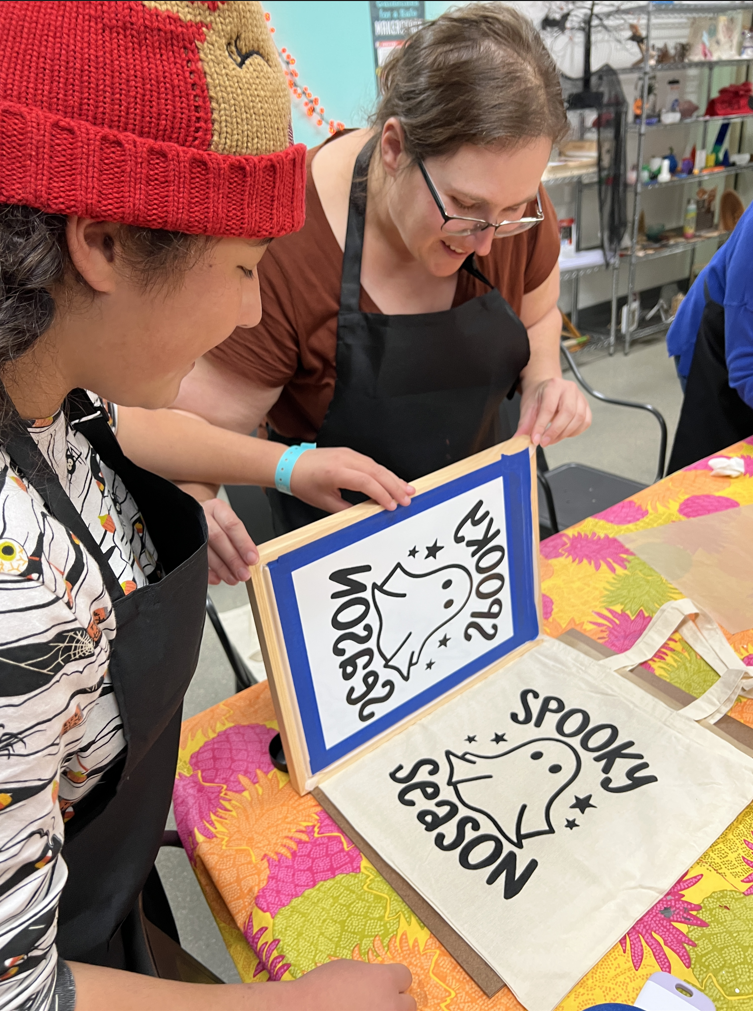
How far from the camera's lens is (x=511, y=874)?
0.71 m

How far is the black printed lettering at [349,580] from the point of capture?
831 mm

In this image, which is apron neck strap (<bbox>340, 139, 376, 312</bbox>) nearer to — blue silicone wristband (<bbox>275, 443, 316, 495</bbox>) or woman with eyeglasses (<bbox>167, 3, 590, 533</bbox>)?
woman with eyeglasses (<bbox>167, 3, 590, 533</bbox>)

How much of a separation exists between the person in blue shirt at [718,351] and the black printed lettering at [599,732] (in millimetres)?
1037

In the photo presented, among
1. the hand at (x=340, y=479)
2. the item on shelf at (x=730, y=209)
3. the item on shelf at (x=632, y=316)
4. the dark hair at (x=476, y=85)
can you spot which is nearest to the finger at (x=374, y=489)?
the hand at (x=340, y=479)

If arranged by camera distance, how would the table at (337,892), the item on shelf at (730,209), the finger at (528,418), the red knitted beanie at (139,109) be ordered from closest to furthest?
the red knitted beanie at (139,109) → the table at (337,892) → the finger at (528,418) → the item on shelf at (730,209)

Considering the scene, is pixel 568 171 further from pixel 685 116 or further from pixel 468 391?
pixel 468 391

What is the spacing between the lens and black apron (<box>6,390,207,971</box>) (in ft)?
1.88

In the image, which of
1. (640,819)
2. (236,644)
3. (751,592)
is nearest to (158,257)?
(640,819)

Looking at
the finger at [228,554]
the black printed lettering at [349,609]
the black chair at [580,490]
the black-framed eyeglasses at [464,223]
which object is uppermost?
the black-framed eyeglasses at [464,223]

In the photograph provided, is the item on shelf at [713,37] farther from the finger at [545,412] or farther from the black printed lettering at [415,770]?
the black printed lettering at [415,770]

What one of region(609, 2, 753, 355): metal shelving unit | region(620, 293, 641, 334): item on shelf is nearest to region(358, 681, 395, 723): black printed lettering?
region(609, 2, 753, 355): metal shelving unit

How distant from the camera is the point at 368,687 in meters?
0.89

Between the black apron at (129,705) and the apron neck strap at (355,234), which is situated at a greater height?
the apron neck strap at (355,234)

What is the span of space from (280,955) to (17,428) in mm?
552
